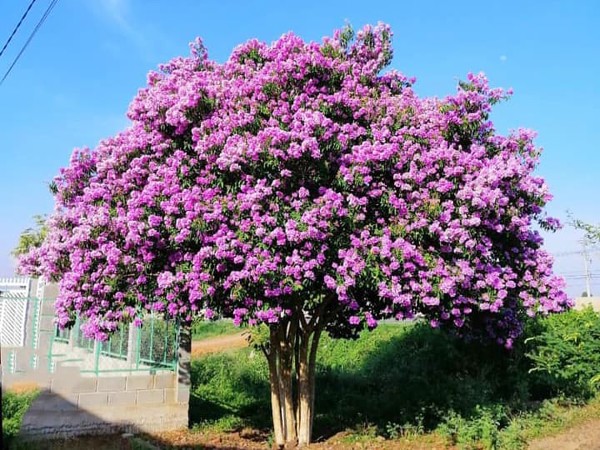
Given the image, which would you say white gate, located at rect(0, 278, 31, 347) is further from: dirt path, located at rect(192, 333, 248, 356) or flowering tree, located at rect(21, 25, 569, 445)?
dirt path, located at rect(192, 333, 248, 356)

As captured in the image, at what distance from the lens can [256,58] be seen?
28.6 feet

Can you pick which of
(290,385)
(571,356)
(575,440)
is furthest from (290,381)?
(571,356)

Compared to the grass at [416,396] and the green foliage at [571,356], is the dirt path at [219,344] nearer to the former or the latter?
the grass at [416,396]

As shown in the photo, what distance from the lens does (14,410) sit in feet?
31.0

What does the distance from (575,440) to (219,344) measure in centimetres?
2112

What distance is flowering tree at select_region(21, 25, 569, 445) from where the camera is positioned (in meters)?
7.18

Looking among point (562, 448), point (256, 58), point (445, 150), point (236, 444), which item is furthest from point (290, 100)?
point (562, 448)

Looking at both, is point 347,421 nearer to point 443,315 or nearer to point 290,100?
point 443,315

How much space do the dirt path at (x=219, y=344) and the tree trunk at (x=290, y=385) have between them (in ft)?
48.5

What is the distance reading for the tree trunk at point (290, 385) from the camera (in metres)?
9.33

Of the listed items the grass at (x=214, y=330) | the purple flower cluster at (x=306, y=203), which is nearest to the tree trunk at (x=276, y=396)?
the purple flower cluster at (x=306, y=203)

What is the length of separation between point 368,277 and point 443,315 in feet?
4.42

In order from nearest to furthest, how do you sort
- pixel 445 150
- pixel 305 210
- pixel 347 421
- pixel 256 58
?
pixel 305 210 < pixel 445 150 < pixel 256 58 < pixel 347 421

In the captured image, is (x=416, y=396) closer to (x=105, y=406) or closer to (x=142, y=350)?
(x=142, y=350)
